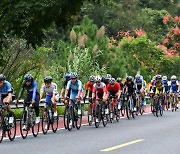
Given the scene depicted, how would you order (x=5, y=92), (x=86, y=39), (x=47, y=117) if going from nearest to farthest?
(x=5, y=92) → (x=47, y=117) → (x=86, y=39)

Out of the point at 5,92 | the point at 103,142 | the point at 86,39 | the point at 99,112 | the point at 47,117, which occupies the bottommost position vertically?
the point at 103,142

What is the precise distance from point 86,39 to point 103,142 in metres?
21.2

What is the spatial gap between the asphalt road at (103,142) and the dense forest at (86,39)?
4.25 metres

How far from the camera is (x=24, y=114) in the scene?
725 inches

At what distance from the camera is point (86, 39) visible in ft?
123

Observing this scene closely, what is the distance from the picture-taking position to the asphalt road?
1472 centimetres

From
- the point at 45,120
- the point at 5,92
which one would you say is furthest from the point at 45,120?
the point at 5,92

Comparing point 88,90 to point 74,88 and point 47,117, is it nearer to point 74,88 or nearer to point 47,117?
point 74,88

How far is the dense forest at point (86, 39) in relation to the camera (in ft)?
74.6

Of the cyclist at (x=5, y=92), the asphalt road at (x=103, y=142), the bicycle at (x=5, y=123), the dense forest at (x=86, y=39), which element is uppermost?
the dense forest at (x=86, y=39)

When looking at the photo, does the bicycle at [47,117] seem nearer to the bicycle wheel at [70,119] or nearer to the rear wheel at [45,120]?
the rear wheel at [45,120]

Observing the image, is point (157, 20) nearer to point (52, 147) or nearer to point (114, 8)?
point (114, 8)

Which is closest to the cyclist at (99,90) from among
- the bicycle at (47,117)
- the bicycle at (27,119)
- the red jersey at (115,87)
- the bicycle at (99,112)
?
the bicycle at (99,112)

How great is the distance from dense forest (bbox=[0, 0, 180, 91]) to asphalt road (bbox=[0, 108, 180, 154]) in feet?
13.9
